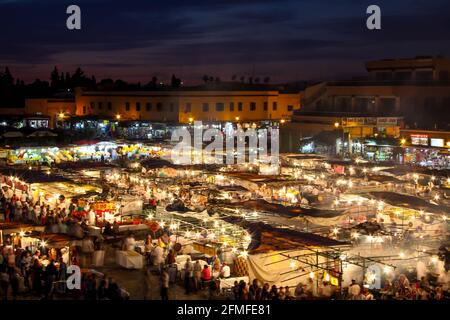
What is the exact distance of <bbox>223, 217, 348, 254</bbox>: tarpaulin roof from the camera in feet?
35.0

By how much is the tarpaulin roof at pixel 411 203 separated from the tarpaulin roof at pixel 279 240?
12.4 feet

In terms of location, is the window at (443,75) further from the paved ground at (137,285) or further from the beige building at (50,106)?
the paved ground at (137,285)

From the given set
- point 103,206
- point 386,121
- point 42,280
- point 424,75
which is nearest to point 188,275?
point 42,280

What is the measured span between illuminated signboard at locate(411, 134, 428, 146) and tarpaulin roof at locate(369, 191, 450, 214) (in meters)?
12.9

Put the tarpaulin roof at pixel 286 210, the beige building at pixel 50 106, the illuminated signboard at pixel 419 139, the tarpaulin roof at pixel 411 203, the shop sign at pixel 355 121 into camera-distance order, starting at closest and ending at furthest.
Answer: the tarpaulin roof at pixel 286 210 < the tarpaulin roof at pixel 411 203 < the illuminated signboard at pixel 419 139 < the shop sign at pixel 355 121 < the beige building at pixel 50 106

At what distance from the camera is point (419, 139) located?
89.4 feet

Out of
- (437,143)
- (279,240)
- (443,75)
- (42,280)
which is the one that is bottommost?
(42,280)

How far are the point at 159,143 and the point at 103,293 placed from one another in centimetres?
1925

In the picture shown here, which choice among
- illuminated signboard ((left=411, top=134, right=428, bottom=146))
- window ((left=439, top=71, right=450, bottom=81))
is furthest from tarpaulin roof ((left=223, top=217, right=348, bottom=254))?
window ((left=439, top=71, right=450, bottom=81))

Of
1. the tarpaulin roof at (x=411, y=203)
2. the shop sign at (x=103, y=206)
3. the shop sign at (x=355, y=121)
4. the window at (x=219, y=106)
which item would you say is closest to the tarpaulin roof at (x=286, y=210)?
the tarpaulin roof at (x=411, y=203)

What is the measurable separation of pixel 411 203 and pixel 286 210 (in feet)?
10.1

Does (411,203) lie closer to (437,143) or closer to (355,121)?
(437,143)

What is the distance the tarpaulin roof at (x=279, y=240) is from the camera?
35.0 feet

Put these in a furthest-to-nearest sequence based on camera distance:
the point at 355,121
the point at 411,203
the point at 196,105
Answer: the point at 196,105 < the point at 355,121 < the point at 411,203
